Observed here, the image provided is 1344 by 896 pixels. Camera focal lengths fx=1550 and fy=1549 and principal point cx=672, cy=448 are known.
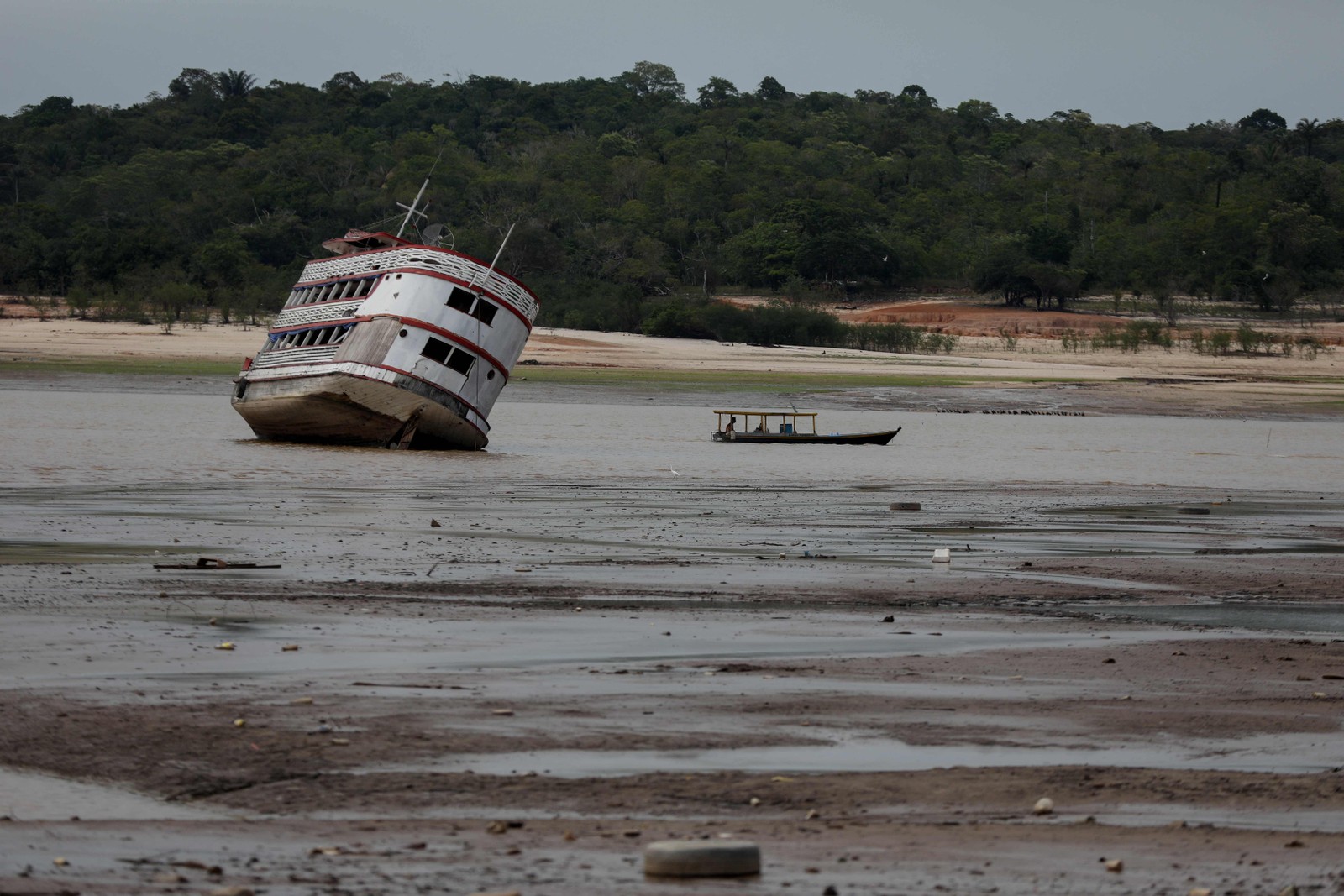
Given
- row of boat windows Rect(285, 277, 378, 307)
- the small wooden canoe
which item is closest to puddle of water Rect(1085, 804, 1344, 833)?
row of boat windows Rect(285, 277, 378, 307)

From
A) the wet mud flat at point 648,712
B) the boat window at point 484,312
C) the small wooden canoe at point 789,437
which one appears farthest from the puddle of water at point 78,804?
the small wooden canoe at point 789,437

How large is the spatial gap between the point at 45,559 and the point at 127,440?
18000 millimetres

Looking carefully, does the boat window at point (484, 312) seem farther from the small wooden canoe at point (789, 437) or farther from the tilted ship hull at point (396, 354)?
the small wooden canoe at point (789, 437)

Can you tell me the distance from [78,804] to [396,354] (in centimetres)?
2540

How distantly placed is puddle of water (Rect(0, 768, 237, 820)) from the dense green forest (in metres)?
73.8

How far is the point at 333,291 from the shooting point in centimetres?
3356

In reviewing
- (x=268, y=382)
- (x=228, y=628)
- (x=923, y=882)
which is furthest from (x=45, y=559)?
(x=268, y=382)

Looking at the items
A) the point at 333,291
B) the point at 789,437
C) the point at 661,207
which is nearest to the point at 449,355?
the point at 333,291

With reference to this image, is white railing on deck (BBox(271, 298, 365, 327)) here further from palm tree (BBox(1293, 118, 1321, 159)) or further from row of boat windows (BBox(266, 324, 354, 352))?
palm tree (BBox(1293, 118, 1321, 159))

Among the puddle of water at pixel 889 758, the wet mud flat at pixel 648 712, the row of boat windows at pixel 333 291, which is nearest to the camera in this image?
the wet mud flat at pixel 648 712

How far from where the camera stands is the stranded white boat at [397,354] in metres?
31.4

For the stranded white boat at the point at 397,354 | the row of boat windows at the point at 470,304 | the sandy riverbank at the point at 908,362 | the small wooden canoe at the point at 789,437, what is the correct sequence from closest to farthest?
the stranded white boat at the point at 397,354 → the row of boat windows at the point at 470,304 → the small wooden canoe at the point at 789,437 → the sandy riverbank at the point at 908,362

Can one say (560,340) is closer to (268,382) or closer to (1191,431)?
(1191,431)

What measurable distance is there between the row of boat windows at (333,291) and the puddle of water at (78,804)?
2624 centimetres
